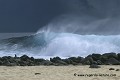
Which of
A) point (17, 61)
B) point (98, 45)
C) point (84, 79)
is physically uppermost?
point (98, 45)

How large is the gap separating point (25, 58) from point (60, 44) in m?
7.79

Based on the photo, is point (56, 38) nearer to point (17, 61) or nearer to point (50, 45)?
point (50, 45)

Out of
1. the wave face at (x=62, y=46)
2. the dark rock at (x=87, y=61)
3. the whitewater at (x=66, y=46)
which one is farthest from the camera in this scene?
the wave face at (x=62, y=46)

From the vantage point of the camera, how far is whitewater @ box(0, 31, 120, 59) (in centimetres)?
2447

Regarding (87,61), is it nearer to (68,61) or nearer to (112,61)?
(68,61)

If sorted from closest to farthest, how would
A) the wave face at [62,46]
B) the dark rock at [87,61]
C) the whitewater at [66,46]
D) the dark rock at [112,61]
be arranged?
the dark rock at [112,61], the dark rock at [87,61], the whitewater at [66,46], the wave face at [62,46]

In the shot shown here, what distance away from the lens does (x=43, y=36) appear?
102 feet

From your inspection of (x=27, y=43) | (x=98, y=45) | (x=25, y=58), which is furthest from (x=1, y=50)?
(x=25, y=58)

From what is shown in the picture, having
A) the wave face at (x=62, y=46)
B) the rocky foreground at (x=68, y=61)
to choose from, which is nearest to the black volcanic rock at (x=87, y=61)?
the rocky foreground at (x=68, y=61)

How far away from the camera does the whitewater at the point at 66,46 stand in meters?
24.5

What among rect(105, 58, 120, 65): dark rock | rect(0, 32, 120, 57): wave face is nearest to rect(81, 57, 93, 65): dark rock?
rect(105, 58, 120, 65): dark rock

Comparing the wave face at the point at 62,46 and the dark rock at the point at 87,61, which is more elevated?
the wave face at the point at 62,46

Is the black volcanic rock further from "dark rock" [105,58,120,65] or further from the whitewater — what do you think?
the whitewater

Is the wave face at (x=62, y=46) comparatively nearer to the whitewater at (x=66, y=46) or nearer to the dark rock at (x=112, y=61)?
the whitewater at (x=66, y=46)
